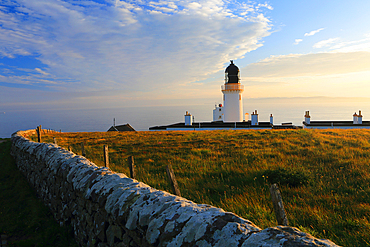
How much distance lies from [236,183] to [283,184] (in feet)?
4.40

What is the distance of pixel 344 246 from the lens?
337 centimetres

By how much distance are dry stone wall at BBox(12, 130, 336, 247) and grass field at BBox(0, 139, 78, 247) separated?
300mm

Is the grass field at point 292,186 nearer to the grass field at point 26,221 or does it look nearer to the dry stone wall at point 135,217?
the dry stone wall at point 135,217

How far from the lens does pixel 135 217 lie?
3.06 meters

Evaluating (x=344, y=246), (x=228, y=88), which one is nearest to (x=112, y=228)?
(x=344, y=246)

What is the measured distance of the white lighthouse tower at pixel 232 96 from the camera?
4141 centimetres

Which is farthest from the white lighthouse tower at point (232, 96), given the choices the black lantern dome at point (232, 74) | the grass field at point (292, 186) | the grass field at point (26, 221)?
the grass field at point (26, 221)

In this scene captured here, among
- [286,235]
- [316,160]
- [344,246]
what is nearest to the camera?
[286,235]

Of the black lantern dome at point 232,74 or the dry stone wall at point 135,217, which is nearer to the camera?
the dry stone wall at point 135,217

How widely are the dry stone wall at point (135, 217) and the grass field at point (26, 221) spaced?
300mm

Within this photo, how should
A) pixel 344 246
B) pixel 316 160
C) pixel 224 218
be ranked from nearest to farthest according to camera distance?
1. pixel 224 218
2. pixel 344 246
3. pixel 316 160

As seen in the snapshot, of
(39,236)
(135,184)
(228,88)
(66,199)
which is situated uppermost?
(228,88)

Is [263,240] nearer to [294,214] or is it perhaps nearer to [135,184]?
[135,184]

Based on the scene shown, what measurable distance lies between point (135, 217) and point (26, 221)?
537 centimetres
